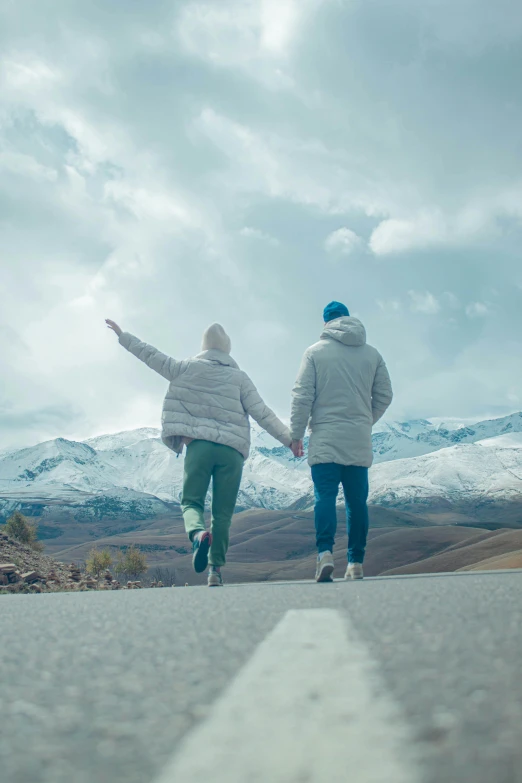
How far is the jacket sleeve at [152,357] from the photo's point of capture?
24.1 feet

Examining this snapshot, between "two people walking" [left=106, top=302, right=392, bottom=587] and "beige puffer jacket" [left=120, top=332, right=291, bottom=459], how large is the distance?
1cm

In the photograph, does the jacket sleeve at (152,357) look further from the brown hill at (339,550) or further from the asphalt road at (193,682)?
the brown hill at (339,550)

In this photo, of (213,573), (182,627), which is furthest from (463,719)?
(213,573)

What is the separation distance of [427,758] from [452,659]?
0.64 metres

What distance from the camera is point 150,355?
757 centimetres

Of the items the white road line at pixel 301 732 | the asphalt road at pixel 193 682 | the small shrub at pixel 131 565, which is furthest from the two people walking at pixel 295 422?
the small shrub at pixel 131 565

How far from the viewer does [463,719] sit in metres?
1.06

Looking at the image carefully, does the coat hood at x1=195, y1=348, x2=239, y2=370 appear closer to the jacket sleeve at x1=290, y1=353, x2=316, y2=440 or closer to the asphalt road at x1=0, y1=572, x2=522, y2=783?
the jacket sleeve at x1=290, y1=353, x2=316, y2=440

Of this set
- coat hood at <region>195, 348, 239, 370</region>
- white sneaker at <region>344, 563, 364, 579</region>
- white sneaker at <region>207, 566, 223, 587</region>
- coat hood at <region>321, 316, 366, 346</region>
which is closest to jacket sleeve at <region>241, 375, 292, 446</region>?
coat hood at <region>195, 348, 239, 370</region>

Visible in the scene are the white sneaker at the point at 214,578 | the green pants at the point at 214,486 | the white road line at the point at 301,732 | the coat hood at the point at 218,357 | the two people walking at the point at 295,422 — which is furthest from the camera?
the coat hood at the point at 218,357

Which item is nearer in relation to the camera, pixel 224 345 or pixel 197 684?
pixel 197 684

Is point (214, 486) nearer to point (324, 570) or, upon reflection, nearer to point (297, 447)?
point (297, 447)

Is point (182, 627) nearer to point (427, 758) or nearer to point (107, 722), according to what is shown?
point (107, 722)

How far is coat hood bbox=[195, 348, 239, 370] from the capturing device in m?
7.32
